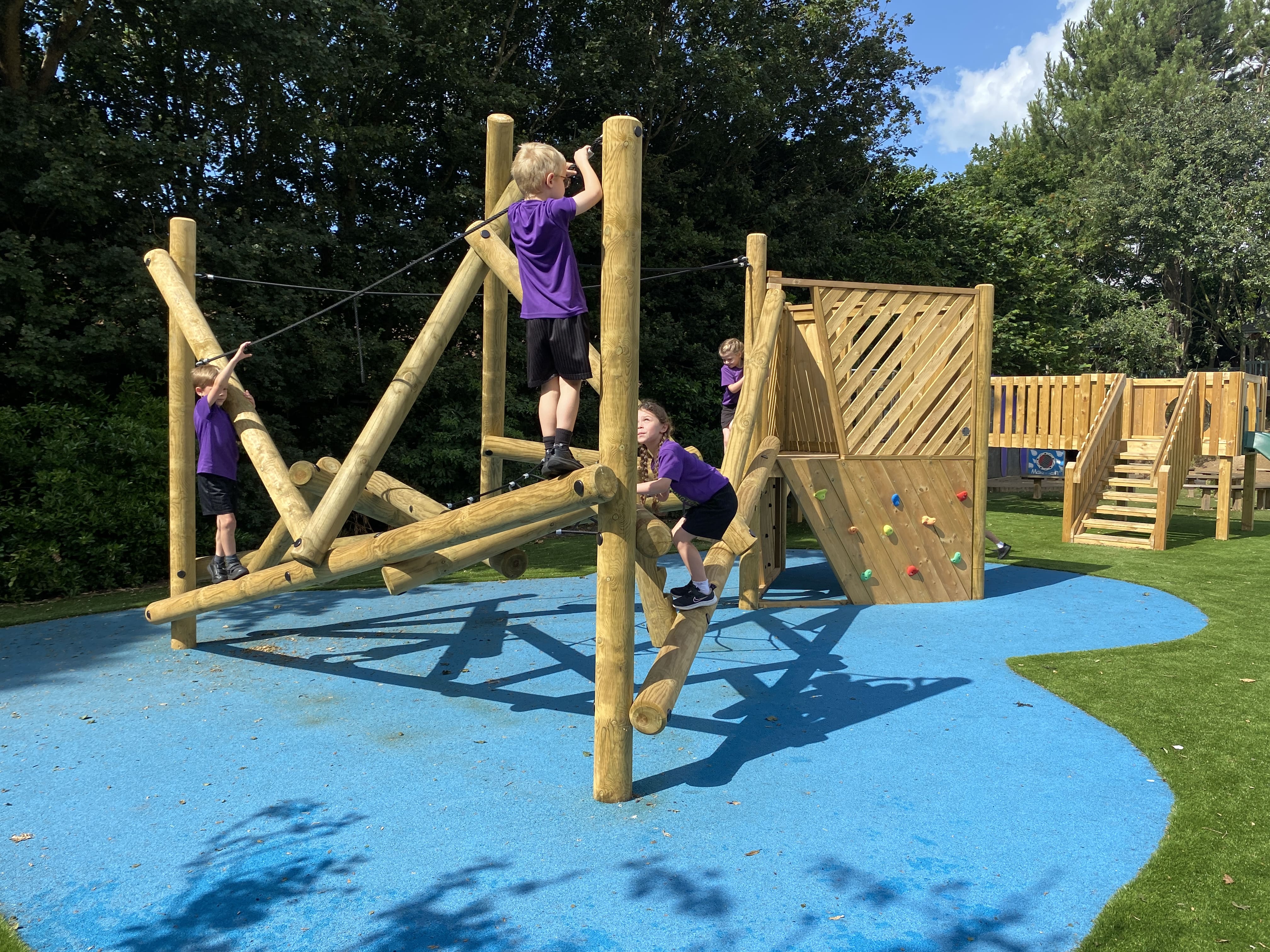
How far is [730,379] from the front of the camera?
9688mm

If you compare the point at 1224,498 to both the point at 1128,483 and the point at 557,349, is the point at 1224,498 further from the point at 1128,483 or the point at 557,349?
the point at 557,349

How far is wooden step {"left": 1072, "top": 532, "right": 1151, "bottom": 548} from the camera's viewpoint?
42.0 feet

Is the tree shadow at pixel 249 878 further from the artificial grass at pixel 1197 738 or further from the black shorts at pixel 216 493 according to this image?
the black shorts at pixel 216 493

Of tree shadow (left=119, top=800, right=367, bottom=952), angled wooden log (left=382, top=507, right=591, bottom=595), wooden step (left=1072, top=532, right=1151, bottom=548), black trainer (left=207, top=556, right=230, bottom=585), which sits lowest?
tree shadow (left=119, top=800, right=367, bottom=952)

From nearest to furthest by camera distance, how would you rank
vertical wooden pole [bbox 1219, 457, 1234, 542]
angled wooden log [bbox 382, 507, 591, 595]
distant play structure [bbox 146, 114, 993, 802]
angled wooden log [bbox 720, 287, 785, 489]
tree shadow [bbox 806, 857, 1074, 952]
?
tree shadow [bbox 806, 857, 1074, 952], distant play structure [bbox 146, 114, 993, 802], angled wooden log [bbox 382, 507, 591, 595], angled wooden log [bbox 720, 287, 785, 489], vertical wooden pole [bbox 1219, 457, 1234, 542]

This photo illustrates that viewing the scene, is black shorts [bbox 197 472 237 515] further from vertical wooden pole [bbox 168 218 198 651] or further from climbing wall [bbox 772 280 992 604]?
climbing wall [bbox 772 280 992 604]

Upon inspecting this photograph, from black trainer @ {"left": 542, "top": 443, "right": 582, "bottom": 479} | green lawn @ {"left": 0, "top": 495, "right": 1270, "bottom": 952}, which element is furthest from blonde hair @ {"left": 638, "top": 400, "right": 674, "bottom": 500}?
green lawn @ {"left": 0, "top": 495, "right": 1270, "bottom": 952}

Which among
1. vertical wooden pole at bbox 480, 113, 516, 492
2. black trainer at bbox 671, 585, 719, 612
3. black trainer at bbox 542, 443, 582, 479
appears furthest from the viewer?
vertical wooden pole at bbox 480, 113, 516, 492

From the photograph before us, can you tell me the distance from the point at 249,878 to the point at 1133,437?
16.4 meters

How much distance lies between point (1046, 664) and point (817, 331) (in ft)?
12.8

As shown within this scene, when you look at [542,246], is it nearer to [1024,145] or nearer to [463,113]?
[463,113]

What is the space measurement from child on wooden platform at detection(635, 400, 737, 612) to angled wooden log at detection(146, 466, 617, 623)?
3.28ft

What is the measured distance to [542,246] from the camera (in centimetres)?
458

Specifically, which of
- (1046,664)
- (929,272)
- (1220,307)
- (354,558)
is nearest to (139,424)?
(354,558)
